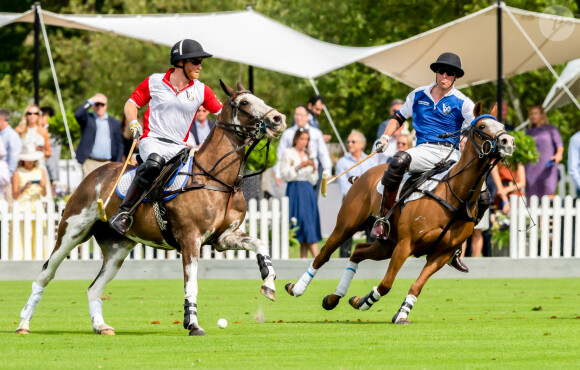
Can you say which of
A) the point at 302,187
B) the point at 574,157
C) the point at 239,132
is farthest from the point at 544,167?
the point at 239,132

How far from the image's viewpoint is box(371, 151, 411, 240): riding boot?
12927 mm

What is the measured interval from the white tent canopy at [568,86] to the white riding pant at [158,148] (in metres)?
15.0

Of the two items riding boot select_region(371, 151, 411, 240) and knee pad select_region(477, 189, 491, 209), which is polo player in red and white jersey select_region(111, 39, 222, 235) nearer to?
riding boot select_region(371, 151, 411, 240)

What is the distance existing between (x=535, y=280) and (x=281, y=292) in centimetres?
403

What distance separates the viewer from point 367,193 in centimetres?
1367

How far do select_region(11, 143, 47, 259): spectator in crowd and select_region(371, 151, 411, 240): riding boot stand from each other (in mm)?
8497

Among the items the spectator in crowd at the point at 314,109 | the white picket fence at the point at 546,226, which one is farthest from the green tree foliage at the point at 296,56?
the white picket fence at the point at 546,226

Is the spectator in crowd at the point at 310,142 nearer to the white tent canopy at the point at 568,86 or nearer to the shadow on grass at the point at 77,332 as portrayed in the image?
the white tent canopy at the point at 568,86

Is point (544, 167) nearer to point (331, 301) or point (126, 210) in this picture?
point (331, 301)

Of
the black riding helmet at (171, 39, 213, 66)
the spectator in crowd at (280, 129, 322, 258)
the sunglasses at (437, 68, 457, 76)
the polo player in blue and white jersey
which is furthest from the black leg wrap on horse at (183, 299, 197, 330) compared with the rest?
the spectator in crowd at (280, 129, 322, 258)

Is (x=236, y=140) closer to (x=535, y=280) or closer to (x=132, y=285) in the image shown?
(x=132, y=285)

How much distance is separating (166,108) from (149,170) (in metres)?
0.66

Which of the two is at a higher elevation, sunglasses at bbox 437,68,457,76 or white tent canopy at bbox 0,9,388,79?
white tent canopy at bbox 0,9,388,79

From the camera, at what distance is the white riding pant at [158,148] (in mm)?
11859
